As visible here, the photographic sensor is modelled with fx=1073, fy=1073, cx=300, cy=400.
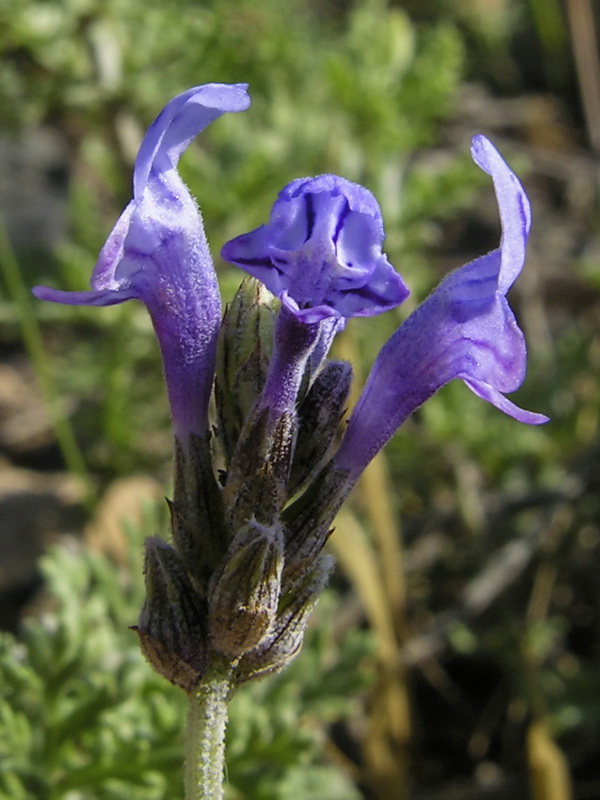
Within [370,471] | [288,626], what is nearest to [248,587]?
[288,626]

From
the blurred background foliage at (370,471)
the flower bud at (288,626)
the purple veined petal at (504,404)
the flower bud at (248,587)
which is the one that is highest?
the purple veined petal at (504,404)

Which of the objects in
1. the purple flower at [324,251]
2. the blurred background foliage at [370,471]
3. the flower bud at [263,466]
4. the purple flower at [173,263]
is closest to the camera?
the purple flower at [324,251]

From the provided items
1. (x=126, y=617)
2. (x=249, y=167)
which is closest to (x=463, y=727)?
(x=126, y=617)

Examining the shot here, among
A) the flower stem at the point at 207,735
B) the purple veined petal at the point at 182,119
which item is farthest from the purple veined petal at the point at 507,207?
the flower stem at the point at 207,735

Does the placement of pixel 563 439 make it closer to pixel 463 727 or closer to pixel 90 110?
pixel 463 727

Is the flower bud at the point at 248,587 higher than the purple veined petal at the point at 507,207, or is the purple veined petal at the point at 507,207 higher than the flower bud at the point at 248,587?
the purple veined petal at the point at 507,207

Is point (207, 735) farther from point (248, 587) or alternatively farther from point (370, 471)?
point (370, 471)

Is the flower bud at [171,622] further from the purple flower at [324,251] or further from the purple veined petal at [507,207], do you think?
the purple veined petal at [507,207]
